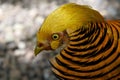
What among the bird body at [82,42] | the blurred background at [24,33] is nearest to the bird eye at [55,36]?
the bird body at [82,42]

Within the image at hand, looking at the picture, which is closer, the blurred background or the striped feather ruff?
the striped feather ruff

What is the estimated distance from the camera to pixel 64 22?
56.7 inches

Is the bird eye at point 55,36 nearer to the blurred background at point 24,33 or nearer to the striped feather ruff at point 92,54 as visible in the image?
the striped feather ruff at point 92,54

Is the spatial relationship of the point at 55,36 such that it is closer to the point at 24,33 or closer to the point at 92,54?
the point at 92,54

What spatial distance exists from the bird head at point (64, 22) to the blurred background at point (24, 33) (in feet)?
2.73

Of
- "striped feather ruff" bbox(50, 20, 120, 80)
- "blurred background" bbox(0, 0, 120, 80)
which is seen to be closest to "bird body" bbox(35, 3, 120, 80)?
"striped feather ruff" bbox(50, 20, 120, 80)

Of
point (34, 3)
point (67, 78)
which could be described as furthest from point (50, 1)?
point (67, 78)

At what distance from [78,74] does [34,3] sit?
1.31m

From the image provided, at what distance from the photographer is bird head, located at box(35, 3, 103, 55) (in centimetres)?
144

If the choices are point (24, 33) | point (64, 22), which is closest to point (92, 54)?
point (64, 22)

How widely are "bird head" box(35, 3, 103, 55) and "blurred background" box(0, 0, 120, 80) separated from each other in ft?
2.73

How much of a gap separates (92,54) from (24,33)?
1167 mm

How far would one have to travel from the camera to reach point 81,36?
1.47m

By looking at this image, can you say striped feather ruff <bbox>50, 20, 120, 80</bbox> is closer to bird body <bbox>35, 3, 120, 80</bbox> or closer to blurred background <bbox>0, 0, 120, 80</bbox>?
bird body <bbox>35, 3, 120, 80</bbox>
